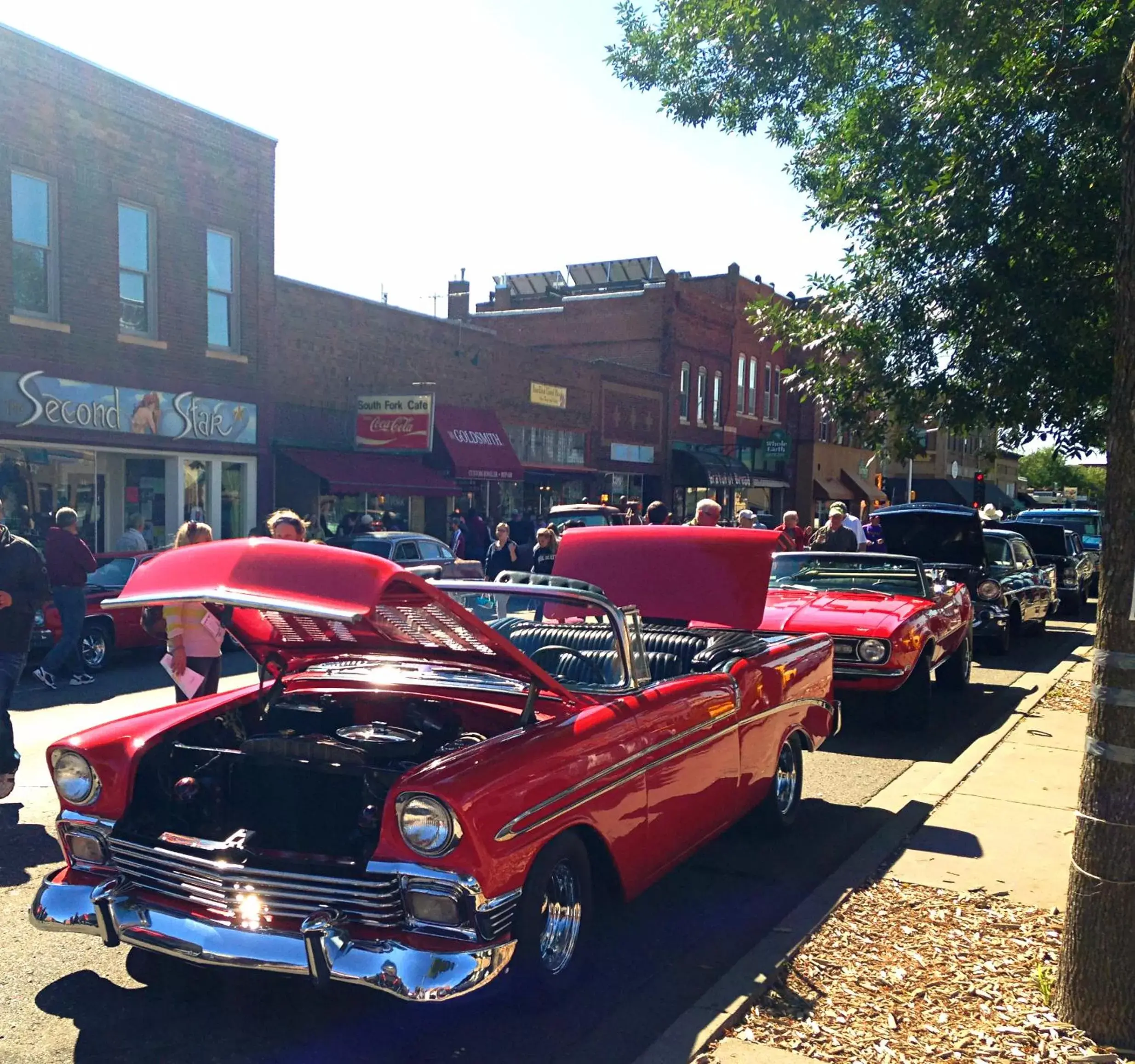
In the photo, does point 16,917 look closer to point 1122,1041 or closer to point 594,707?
point 594,707

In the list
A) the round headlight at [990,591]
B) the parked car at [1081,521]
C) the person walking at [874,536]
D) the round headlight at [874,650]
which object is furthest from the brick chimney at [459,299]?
the round headlight at [874,650]

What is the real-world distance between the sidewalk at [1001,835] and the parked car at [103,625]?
26.9ft

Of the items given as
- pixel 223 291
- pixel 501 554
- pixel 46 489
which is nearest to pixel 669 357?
pixel 223 291

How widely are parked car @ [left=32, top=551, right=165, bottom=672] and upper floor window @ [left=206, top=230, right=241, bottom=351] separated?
8.21 meters

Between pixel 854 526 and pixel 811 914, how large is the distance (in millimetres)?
11491

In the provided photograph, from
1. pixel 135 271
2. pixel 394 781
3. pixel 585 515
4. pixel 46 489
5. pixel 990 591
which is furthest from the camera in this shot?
pixel 585 515

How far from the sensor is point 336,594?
3377 millimetres

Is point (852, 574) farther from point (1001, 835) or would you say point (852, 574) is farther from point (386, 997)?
point (386, 997)

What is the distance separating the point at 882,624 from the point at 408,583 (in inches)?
232

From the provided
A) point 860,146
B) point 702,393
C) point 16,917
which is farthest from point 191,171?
point 702,393

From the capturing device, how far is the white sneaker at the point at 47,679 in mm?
10625

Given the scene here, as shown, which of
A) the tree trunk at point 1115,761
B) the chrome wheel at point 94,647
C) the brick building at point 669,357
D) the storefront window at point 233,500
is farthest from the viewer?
the brick building at point 669,357

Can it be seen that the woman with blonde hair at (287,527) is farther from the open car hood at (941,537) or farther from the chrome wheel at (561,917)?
the open car hood at (941,537)

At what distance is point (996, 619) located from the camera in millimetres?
13047
